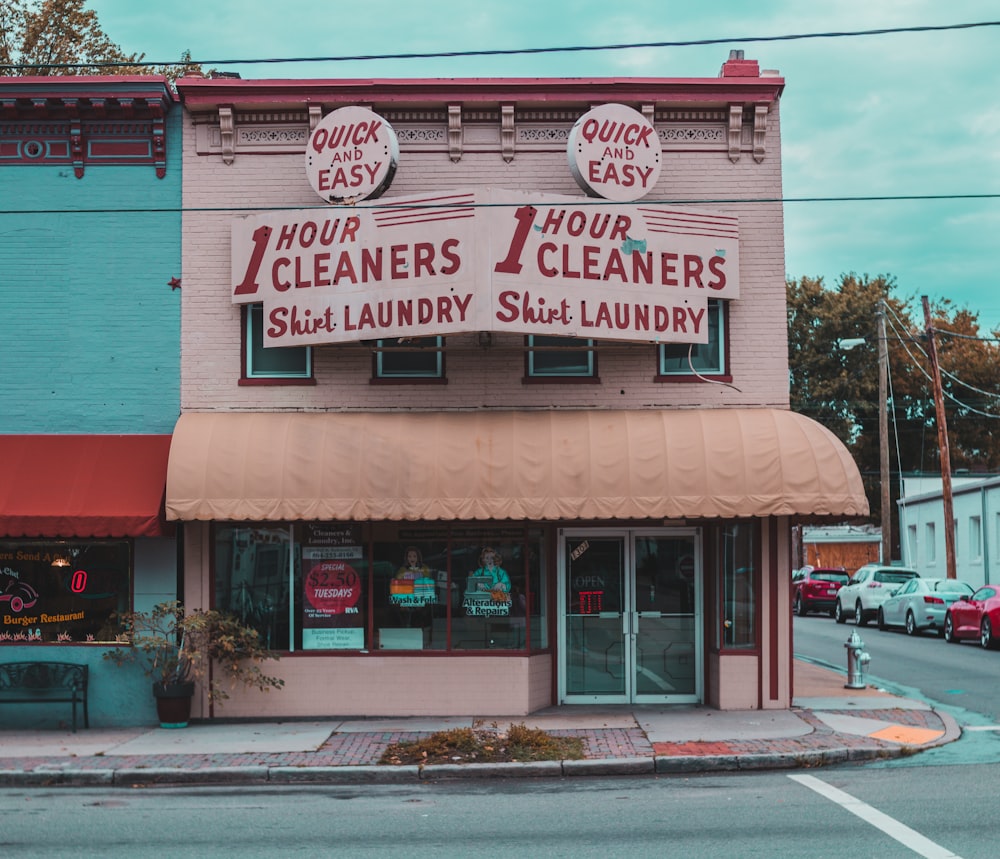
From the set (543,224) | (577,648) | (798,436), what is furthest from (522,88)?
(577,648)

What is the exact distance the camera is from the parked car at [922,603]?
30078 mm

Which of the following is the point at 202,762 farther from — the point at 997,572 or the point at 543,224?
the point at 997,572

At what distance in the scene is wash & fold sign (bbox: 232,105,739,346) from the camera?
48.8 feet

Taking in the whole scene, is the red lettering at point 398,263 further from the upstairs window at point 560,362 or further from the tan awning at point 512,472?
the upstairs window at point 560,362

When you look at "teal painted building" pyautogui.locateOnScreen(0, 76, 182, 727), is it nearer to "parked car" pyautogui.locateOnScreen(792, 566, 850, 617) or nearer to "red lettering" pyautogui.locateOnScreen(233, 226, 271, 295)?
"red lettering" pyautogui.locateOnScreen(233, 226, 271, 295)

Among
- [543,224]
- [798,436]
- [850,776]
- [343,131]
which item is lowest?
[850,776]

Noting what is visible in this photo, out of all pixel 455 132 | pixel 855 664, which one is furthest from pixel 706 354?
pixel 855 664

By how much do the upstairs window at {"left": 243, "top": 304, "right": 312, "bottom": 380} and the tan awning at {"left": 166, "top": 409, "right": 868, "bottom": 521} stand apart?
1.03 metres

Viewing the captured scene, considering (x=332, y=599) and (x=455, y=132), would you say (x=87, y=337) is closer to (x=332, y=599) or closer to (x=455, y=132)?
(x=332, y=599)

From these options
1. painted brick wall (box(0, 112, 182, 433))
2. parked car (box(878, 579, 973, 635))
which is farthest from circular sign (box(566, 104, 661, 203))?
parked car (box(878, 579, 973, 635))

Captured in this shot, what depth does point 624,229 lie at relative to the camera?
15461mm

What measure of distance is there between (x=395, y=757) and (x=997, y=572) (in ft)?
102

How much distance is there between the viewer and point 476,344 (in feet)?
52.4

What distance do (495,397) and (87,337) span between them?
532 cm
